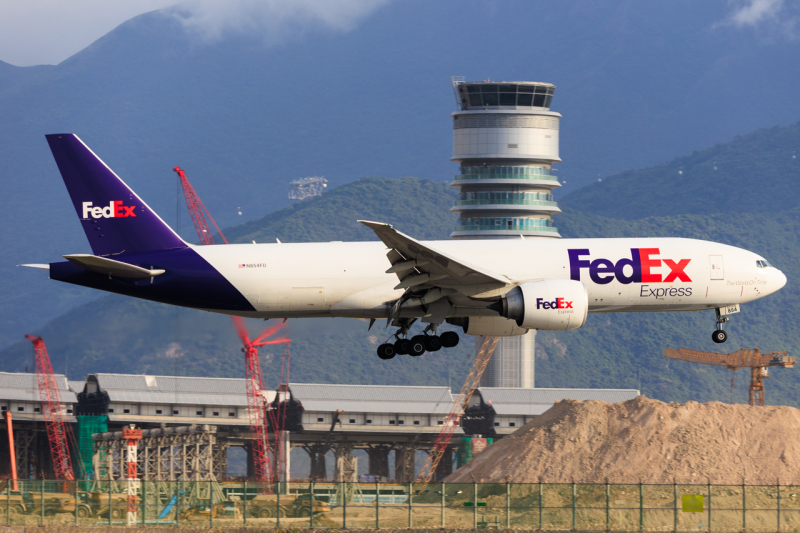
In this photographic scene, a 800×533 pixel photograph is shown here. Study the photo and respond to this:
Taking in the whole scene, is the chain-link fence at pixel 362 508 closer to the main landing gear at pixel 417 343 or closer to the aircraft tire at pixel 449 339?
the main landing gear at pixel 417 343

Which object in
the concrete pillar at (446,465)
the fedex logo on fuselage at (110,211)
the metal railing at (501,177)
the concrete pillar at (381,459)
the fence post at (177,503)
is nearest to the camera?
the fence post at (177,503)

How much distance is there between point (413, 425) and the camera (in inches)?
6447

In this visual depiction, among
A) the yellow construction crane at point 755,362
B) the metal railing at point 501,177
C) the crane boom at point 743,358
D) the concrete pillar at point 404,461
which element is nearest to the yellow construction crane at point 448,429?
the concrete pillar at point 404,461

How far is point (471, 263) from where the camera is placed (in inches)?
2274

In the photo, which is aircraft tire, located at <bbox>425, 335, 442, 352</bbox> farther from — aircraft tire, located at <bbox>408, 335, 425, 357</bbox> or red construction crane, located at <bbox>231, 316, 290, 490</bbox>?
red construction crane, located at <bbox>231, 316, 290, 490</bbox>

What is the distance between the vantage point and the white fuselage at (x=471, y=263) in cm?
5759

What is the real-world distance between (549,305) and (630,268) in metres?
5.85

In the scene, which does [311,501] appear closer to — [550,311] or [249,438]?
[550,311]

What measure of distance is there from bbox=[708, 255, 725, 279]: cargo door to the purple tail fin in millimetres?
27639

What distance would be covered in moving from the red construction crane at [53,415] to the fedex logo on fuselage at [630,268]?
369 ft

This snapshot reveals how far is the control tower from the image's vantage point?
173 m

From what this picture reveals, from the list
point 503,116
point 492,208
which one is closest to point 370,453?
point 492,208

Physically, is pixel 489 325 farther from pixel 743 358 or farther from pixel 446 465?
pixel 446 465

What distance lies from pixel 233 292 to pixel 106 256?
7.34 m
